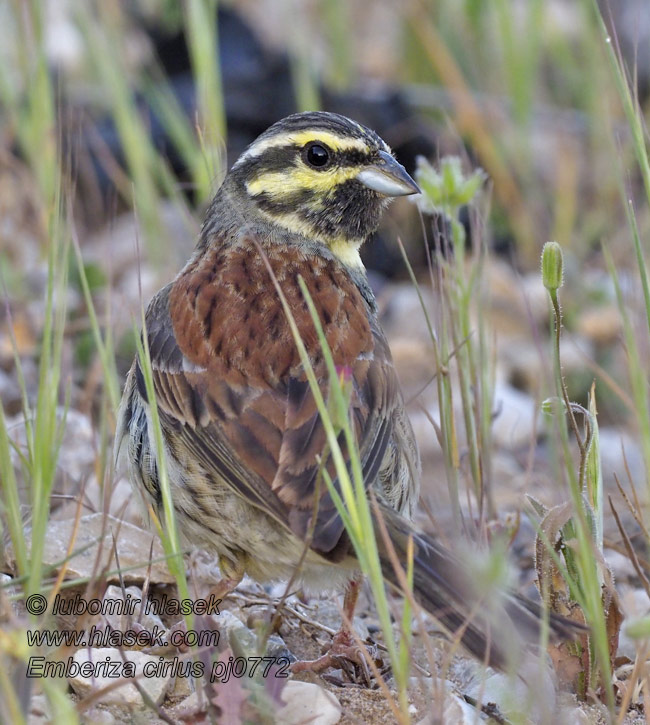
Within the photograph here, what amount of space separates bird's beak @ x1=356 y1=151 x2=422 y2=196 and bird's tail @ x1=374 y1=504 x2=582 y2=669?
54.1 inches

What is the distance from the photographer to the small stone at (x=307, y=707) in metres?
2.56

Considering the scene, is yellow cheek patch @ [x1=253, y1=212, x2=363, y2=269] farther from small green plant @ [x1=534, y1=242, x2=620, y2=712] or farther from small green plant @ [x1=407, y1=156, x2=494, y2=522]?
small green plant @ [x1=534, y1=242, x2=620, y2=712]

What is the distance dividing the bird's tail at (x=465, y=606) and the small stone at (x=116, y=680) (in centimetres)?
62

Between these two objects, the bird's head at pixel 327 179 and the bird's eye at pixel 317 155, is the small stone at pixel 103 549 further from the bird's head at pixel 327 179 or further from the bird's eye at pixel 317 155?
the bird's eye at pixel 317 155

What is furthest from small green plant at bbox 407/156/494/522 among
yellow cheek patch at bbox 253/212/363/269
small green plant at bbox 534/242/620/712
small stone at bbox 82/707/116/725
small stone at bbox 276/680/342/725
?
small stone at bbox 82/707/116/725

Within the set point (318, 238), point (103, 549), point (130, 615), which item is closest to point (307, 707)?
point (130, 615)

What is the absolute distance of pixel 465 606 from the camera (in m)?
2.48

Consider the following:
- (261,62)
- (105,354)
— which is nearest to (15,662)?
(105,354)

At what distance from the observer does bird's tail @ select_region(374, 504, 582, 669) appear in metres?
2.38

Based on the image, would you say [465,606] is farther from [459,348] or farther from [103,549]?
[103,549]

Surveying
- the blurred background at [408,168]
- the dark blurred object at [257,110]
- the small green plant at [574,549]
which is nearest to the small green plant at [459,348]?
the blurred background at [408,168]

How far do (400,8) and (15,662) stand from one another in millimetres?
6832

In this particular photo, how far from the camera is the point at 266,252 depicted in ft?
12.2

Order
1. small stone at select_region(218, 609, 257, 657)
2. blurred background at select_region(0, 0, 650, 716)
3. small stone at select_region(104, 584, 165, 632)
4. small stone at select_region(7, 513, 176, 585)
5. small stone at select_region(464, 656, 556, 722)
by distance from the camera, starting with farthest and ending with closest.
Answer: blurred background at select_region(0, 0, 650, 716), small stone at select_region(7, 513, 176, 585), small stone at select_region(104, 584, 165, 632), small stone at select_region(218, 609, 257, 657), small stone at select_region(464, 656, 556, 722)
